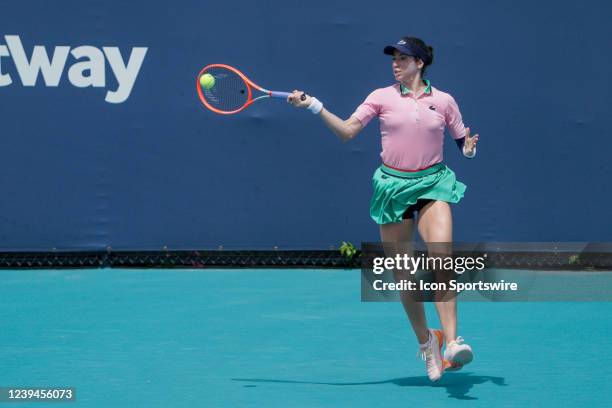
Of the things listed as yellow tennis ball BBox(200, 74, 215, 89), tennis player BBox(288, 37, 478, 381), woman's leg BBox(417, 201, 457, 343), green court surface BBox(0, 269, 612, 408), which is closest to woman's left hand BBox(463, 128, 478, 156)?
tennis player BBox(288, 37, 478, 381)

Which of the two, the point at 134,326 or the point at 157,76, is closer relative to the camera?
the point at 134,326

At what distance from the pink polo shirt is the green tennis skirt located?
4 cm

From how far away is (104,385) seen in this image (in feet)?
18.6

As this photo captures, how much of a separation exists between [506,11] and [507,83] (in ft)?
2.01

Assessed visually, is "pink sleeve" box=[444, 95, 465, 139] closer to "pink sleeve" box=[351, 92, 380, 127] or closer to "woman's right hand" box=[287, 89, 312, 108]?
"pink sleeve" box=[351, 92, 380, 127]

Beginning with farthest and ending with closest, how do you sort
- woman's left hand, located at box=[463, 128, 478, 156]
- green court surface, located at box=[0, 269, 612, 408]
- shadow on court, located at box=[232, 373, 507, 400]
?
woman's left hand, located at box=[463, 128, 478, 156]
shadow on court, located at box=[232, 373, 507, 400]
green court surface, located at box=[0, 269, 612, 408]

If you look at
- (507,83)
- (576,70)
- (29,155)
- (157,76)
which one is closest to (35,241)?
(29,155)

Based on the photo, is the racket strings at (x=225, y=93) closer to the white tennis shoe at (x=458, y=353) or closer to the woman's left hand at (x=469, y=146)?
the woman's left hand at (x=469, y=146)

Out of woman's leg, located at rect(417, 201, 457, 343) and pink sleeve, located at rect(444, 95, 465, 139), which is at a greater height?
pink sleeve, located at rect(444, 95, 465, 139)

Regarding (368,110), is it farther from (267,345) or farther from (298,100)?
(267,345)

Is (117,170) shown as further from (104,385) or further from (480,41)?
(104,385)

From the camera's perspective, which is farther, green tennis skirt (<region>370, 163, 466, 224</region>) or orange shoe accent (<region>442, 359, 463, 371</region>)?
green tennis skirt (<region>370, 163, 466, 224</region>)

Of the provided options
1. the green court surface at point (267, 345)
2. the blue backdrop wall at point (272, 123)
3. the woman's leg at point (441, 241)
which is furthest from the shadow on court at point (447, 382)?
the blue backdrop wall at point (272, 123)

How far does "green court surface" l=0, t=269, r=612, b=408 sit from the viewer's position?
554 cm
